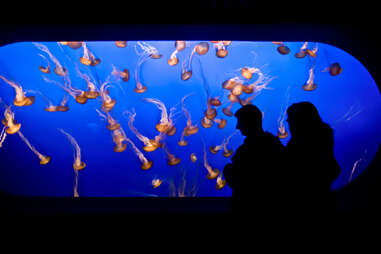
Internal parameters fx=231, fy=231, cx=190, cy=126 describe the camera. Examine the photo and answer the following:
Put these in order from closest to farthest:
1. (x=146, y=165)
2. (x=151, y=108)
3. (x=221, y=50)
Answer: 1. (x=221, y=50)
2. (x=146, y=165)
3. (x=151, y=108)

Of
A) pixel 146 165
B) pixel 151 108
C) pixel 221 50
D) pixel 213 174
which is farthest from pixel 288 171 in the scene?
pixel 151 108

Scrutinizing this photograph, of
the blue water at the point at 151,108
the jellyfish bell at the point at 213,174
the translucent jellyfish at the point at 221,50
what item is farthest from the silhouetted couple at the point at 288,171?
the blue water at the point at 151,108

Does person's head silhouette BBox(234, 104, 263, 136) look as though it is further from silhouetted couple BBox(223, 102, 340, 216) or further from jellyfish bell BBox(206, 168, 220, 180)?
jellyfish bell BBox(206, 168, 220, 180)

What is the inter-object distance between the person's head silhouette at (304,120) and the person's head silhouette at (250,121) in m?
0.19

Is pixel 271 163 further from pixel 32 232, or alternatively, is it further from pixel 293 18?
pixel 32 232

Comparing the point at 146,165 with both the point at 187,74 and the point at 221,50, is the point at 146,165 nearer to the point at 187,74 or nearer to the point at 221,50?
the point at 187,74

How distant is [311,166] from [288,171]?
12cm

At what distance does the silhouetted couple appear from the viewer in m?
1.19

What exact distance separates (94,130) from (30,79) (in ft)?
7.86

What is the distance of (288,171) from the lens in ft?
4.01

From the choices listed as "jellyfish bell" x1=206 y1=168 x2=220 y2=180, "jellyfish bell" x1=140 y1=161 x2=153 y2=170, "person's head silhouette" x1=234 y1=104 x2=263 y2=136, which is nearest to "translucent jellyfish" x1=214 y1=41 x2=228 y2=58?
"jellyfish bell" x1=206 y1=168 x2=220 y2=180

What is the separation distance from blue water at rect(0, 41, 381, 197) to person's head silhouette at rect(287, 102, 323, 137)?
3920 millimetres

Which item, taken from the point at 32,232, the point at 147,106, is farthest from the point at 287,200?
the point at 147,106

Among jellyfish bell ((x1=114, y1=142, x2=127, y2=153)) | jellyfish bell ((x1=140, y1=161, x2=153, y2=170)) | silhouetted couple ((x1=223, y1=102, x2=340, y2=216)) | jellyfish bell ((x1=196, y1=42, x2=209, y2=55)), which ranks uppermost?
jellyfish bell ((x1=196, y1=42, x2=209, y2=55))
